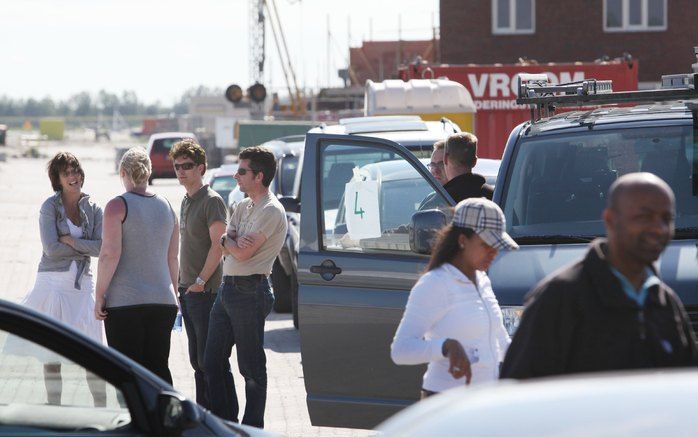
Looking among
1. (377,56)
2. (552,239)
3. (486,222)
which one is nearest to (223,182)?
(552,239)

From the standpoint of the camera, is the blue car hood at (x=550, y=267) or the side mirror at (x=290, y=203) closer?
the blue car hood at (x=550, y=267)

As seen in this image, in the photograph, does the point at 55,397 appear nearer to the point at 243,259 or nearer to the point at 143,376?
the point at 143,376

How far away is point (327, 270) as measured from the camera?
23.1 feet

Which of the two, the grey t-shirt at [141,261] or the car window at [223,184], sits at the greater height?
the grey t-shirt at [141,261]

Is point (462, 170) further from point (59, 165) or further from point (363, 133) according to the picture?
point (59, 165)

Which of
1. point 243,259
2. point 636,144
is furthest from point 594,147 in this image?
point 243,259

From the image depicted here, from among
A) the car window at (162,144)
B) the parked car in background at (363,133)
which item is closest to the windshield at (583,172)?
Answer: the parked car in background at (363,133)

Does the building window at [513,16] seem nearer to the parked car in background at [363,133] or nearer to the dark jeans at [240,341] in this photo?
the parked car in background at [363,133]

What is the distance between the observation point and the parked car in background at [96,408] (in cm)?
412

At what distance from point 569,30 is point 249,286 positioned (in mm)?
29843

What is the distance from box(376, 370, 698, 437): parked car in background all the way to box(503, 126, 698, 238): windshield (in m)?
3.98

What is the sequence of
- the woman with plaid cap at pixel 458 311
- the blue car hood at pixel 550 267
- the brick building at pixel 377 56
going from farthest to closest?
the brick building at pixel 377 56 < the blue car hood at pixel 550 267 < the woman with plaid cap at pixel 458 311

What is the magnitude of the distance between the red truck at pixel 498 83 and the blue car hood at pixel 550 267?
43.1 ft

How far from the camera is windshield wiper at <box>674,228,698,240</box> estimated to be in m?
6.30
